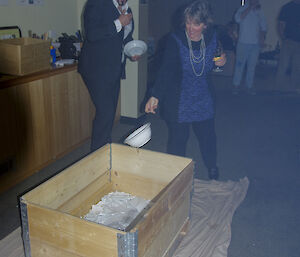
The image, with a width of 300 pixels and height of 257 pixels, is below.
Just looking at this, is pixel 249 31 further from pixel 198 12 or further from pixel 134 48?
pixel 198 12

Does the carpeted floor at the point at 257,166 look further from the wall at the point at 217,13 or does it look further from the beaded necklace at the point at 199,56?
the wall at the point at 217,13

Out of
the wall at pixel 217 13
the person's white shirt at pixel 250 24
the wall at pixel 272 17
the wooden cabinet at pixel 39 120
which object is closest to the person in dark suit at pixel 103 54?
the wooden cabinet at pixel 39 120

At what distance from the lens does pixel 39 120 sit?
9.42 feet

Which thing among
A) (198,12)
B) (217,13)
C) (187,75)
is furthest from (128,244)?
(217,13)

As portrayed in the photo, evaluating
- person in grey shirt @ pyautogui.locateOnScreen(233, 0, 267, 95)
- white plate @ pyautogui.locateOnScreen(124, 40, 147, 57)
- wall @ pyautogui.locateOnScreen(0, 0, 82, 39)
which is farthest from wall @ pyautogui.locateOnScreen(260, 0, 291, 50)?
white plate @ pyautogui.locateOnScreen(124, 40, 147, 57)

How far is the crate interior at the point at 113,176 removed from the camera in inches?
71.4

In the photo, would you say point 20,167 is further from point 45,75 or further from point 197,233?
point 197,233

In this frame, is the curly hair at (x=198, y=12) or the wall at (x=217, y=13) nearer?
the curly hair at (x=198, y=12)

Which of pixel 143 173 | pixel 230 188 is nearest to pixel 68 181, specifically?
pixel 143 173

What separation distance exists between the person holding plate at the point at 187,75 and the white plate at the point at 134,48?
85 centimetres

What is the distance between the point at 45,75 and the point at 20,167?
705 mm

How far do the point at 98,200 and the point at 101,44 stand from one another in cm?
132

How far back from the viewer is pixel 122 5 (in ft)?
9.76

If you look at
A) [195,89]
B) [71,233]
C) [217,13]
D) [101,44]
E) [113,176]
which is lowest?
[113,176]
